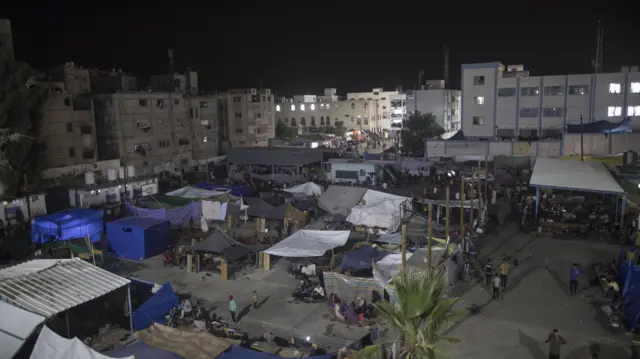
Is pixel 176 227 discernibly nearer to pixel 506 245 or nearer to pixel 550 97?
pixel 506 245

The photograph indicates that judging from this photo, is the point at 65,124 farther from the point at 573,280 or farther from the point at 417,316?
the point at 417,316

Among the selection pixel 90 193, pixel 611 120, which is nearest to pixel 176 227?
pixel 90 193

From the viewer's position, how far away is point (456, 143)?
45719 mm

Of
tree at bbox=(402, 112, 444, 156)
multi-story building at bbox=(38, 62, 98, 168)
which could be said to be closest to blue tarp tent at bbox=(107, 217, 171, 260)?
multi-story building at bbox=(38, 62, 98, 168)

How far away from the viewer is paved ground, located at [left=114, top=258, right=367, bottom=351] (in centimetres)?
1419

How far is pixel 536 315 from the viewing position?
1481 cm

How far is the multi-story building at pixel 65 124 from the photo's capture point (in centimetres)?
3997

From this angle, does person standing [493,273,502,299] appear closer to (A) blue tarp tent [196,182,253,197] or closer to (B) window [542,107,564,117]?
(A) blue tarp tent [196,182,253,197]

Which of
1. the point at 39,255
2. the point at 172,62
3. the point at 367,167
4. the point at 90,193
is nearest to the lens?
the point at 39,255

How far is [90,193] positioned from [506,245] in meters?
23.0

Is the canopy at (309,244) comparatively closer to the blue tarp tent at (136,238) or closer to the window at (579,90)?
the blue tarp tent at (136,238)

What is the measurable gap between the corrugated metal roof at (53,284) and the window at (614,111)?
1838 inches

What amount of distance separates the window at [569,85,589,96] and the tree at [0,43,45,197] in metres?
45.2

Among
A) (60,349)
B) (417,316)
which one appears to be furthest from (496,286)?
(60,349)
